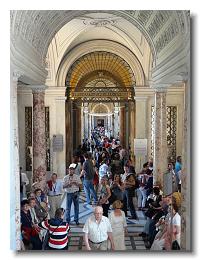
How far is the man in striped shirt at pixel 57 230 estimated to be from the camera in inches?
248

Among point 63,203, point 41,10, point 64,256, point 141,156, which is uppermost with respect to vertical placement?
point 41,10

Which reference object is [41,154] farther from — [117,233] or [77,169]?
[117,233]

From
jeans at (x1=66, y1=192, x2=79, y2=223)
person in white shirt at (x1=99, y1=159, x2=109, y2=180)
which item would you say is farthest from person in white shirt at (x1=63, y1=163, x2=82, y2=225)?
person in white shirt at (x1=99, y1=159, x2=109, y2=180)

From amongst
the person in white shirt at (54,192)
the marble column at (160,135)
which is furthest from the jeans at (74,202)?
the marble column at (160,135)

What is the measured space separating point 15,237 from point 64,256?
2.42 ft

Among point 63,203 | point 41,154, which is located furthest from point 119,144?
point 63,203

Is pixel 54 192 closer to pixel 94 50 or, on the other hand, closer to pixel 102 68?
pixel 94 50

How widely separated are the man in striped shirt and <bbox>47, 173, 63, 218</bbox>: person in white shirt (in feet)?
0.73

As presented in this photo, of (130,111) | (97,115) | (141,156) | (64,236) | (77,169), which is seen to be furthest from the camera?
(97,115)

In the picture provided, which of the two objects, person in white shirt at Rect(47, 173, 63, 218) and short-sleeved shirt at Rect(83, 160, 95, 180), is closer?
person in white shirt at Rect(47, 173, 63, 218)

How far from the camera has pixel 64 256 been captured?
6152mm

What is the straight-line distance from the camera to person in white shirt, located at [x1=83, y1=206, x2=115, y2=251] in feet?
20.6

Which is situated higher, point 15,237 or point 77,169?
point 77,169

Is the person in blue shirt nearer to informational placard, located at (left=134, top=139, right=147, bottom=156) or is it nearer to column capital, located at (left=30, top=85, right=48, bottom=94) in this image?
informational placard, located at (left=134, top=139, right=147, bottom=156)
